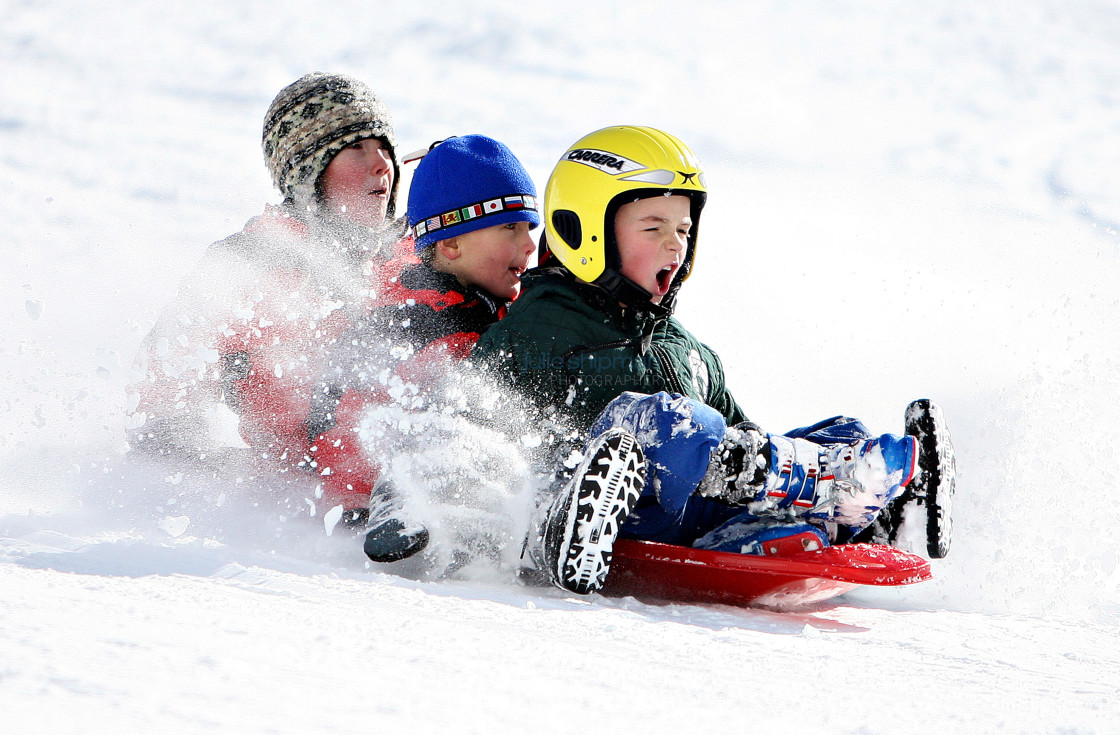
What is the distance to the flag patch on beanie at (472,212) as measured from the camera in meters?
3.37

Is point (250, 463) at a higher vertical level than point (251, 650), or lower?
higher

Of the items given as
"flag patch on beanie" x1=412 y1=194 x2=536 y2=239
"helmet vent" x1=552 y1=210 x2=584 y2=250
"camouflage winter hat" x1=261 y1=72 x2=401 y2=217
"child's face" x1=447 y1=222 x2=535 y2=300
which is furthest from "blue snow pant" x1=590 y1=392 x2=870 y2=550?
"camouflage winter hat" x1=261 y1=72 x2=401 y2=217

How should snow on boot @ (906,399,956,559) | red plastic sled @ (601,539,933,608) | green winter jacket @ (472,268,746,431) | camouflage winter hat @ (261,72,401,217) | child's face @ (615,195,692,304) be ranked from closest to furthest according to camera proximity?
1. red plastic sled @ (601,539,933,608)
2. snow on boot @ (906,399,956,559)
3. green winter jacket @ (472,268,746,431)
4. child's face @ (615,195,692,304)
5. camouflage winter hat @ (261,72,401,217)

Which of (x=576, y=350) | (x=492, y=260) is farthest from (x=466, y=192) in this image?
(x=576, y=350)

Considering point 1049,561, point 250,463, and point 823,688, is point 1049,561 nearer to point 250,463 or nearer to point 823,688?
point 823,688

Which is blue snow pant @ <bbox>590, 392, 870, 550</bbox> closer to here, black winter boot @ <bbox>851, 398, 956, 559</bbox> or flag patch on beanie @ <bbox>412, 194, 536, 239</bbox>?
black winter boot @ <bbox>851, 398, 956, 559</bbox>

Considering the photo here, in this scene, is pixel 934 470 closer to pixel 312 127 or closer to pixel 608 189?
pixel 608 189

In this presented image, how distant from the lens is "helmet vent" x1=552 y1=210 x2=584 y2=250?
285cm

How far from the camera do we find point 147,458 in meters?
3.30

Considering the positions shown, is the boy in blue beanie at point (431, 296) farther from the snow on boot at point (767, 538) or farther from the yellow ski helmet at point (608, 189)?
the snow on boot at point (767, 538)

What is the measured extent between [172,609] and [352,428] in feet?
4.91

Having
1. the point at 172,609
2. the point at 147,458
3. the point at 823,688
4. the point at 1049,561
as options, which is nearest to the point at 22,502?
the point at 147,458

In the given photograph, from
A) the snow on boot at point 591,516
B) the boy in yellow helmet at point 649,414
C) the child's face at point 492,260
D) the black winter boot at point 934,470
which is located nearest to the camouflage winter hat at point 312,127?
the child's face at point 492,260

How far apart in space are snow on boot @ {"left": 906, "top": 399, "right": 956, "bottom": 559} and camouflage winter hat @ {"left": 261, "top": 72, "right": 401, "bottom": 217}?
2498 millimetres
